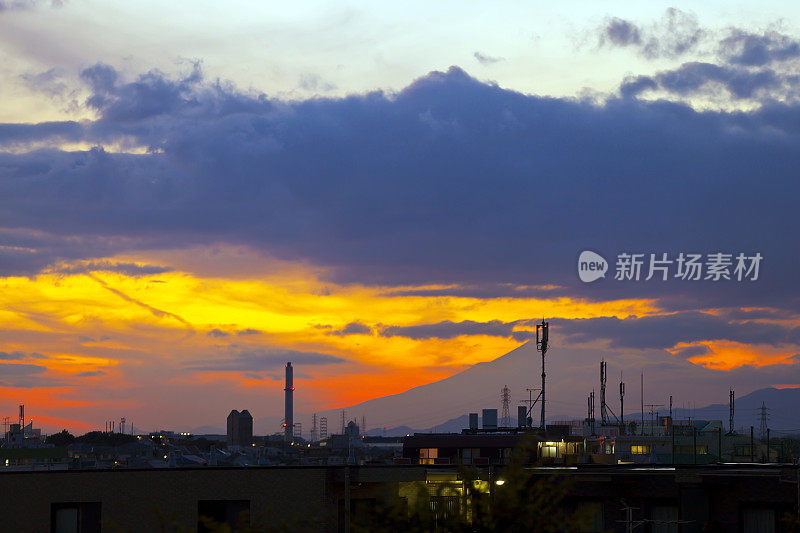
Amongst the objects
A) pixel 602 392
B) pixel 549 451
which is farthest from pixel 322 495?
pixel 602 392

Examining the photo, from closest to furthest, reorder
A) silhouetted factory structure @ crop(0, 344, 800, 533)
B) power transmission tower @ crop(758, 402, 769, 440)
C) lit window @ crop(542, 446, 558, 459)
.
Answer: silhouetted factory structure @ crop(0, 344, 800, 533) → lit window @ crop(542, 446, 558, 459) → power transmission tower @ crop(758, 402, 769, 440)

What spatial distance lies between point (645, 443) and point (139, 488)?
61580mm

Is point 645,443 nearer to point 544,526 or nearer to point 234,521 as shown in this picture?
point 234,521

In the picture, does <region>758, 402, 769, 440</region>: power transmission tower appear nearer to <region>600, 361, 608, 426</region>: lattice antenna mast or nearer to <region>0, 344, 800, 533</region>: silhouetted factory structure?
<region>600, 361, 608, 426</region>: lattice antenna mast

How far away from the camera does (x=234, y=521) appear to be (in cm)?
4838

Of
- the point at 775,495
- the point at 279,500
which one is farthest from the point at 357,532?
the point at 775,495

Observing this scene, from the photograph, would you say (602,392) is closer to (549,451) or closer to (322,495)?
(549,451)

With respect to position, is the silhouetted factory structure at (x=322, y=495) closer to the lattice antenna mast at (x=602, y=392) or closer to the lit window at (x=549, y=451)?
the lit window at (x=549, y=451)

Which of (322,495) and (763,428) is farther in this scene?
(763,428)

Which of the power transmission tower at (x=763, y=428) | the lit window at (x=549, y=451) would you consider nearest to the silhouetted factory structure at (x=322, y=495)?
the lit window at (x=549, y=451)

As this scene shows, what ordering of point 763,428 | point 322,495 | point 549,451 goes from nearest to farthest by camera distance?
point 322,495, point 549,451, point 763,428

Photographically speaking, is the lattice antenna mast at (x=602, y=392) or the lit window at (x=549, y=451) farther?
the lattice antenna mast at (x=602, y=392)

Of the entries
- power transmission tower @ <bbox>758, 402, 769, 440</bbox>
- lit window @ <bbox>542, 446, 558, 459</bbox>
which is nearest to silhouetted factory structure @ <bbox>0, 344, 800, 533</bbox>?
lit window @ <bbox>542, 446, 558, 459</bbox>

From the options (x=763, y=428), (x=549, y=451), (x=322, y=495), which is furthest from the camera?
(x=763, y=428)
